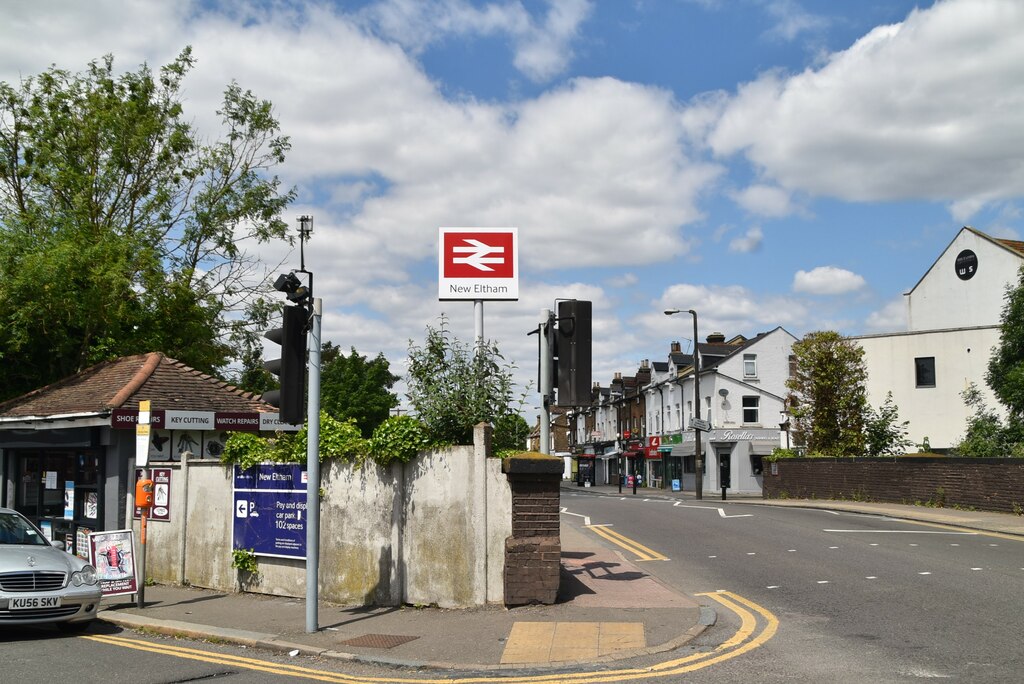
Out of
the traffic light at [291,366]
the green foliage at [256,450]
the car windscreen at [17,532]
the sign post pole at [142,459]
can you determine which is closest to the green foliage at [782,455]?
the green foliage at [256,450]

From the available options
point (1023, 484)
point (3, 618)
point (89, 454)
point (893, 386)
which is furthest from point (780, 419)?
point (3, 618)

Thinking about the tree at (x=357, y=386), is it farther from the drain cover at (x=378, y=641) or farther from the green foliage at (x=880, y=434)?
the drain cover at (x=378, y=641)

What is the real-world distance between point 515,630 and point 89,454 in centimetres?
942

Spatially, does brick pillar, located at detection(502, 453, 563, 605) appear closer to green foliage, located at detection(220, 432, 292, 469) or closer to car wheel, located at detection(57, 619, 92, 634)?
green foliage, located at detection(220, 432, 292, 469)

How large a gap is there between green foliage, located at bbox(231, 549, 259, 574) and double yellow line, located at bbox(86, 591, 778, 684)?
2578mm

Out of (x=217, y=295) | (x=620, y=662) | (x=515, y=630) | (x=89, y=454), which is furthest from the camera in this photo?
(x=217, y=295)

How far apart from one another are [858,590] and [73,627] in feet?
32.3

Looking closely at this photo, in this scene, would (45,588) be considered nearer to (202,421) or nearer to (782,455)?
(202,421)

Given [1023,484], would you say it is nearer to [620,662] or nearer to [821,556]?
[821,556]

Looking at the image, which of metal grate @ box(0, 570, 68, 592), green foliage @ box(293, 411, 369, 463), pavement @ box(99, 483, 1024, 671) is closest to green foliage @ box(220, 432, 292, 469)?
green foliage @ box(293, 411, 369, 463)

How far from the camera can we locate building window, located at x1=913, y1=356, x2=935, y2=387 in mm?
44094

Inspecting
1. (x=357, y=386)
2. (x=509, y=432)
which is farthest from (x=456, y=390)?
(x=357, y=386)

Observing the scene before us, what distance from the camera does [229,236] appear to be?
2944cm

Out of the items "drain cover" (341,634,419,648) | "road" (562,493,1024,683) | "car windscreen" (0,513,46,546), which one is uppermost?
"car windscreen" (0,513,46,546)
